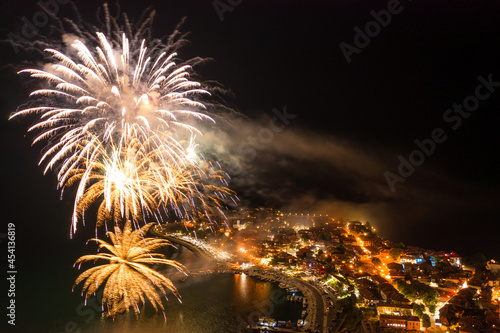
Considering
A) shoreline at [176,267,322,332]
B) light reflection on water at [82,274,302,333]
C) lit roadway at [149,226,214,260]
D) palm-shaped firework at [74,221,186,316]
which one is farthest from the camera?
lit roadway at [149,226,214,260]

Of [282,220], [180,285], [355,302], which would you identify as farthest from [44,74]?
[282,220]

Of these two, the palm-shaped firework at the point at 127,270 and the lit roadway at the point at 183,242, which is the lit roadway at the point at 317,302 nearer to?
the lit roadway at the point at 183,242

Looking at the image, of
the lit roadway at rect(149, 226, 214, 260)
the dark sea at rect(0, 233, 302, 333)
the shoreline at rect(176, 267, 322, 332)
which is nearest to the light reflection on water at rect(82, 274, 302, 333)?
the dark sea at rect(0, 233, 302, 333)

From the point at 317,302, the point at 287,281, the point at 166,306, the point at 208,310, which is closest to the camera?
the point at 208,310

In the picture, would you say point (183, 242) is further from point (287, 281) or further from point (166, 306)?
point (166, 306)

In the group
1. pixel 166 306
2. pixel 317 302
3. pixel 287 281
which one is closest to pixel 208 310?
pixel 166 306

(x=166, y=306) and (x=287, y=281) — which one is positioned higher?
(x=287, y=281)

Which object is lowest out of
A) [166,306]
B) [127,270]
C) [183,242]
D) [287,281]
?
[166,306]

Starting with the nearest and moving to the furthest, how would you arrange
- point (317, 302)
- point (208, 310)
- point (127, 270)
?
1. point (127, 270)
2. point (208, 310)
3. point (317, 302)

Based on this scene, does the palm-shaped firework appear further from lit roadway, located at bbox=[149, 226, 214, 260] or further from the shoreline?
lit roadway, located at bbox=[149, 226, 214, 260]

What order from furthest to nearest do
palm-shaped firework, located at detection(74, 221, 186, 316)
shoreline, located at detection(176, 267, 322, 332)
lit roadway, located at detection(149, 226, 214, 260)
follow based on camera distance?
lit roadway, located at detection(149, 226, 214, 260) → shoreline, located at detection(176, 267, 322, 332) → palm-shaped firework, located at detection(74, 221, 186, 316)

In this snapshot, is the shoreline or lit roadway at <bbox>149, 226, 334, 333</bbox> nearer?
lit roadway at <bbox>149, 226, 334, 333</bbox>
